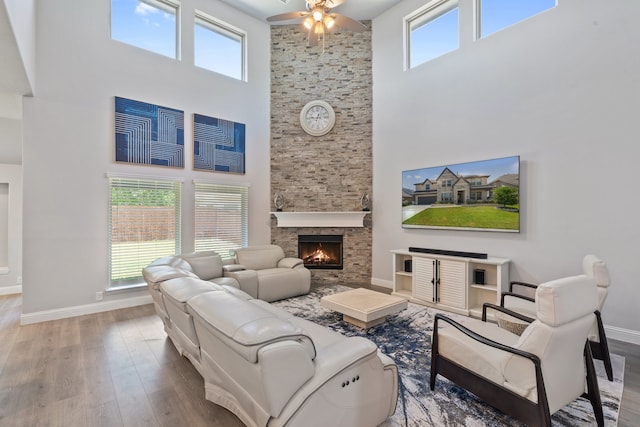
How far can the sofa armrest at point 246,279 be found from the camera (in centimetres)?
455

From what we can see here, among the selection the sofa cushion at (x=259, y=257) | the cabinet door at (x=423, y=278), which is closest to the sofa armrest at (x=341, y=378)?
the cabinet door at (x=423, y=278)

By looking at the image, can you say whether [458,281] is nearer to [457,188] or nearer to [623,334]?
[457,188]

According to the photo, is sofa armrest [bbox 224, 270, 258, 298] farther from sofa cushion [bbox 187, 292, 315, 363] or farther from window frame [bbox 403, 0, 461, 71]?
window frame [bbox 403, 0, 461, 71]

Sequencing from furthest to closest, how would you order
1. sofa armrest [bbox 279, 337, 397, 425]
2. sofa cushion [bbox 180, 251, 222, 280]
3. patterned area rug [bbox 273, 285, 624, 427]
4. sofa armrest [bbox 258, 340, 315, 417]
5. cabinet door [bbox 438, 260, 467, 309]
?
sofa cushion [bbox 180, 251, 222, 280]
cabinet door [bbox 438, 260, 467, 309]
patterned area rug [bbox 273, 285, 624, 427]
sofa armrest [bbox 279, 337, 397, 425]
sofa armrest [bbox 258, 340, 315, 417]

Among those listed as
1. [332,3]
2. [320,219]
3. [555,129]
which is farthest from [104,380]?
[555,129]

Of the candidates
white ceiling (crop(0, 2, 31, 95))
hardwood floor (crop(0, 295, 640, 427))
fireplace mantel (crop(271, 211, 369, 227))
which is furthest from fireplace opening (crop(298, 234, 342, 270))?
white ceiling (crop(0, 2, 31, 95))

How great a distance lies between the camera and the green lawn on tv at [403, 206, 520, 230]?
4203 mm

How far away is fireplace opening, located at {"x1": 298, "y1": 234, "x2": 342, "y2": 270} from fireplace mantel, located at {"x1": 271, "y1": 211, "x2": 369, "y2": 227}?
1.08 feet

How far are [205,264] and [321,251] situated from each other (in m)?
2.66

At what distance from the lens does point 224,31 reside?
598 cm

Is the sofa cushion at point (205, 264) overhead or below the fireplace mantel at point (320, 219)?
below

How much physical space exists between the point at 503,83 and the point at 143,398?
575cm

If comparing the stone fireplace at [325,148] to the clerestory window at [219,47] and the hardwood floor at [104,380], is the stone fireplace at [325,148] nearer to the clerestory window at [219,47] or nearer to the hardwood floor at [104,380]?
the clerestory window at [219,47]

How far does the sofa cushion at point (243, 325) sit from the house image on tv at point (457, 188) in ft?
12.9
